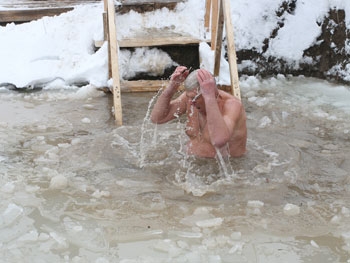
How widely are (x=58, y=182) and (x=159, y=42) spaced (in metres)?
3.28

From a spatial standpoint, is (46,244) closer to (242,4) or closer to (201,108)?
(201,108)

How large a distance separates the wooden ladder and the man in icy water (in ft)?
4.25

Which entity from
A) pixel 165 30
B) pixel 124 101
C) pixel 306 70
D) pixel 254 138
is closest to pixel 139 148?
pixel 254 138

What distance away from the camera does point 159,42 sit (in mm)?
7180

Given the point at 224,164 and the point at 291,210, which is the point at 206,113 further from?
the point at 291,210

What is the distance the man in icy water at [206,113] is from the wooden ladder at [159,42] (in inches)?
51.0

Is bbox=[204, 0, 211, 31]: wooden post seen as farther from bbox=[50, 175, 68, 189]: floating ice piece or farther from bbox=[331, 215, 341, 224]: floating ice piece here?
bbox=[331, 215, 341, 224]: floating ice piece

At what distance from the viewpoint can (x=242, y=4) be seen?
836 cm

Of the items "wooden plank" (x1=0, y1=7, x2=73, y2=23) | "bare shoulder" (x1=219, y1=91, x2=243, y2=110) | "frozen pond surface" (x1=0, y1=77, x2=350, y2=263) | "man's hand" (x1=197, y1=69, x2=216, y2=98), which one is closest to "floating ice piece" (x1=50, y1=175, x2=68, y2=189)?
"frozen pond surface" (x1=0, y1=77, x2=350, y2=263)

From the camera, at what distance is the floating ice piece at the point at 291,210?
4.04m

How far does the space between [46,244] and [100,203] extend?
0.69 meters

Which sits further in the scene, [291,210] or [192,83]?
[192,83]

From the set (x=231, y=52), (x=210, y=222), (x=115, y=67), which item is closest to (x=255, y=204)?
(x=210, y=222)

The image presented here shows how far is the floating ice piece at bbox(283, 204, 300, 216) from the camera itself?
13.3 feet
